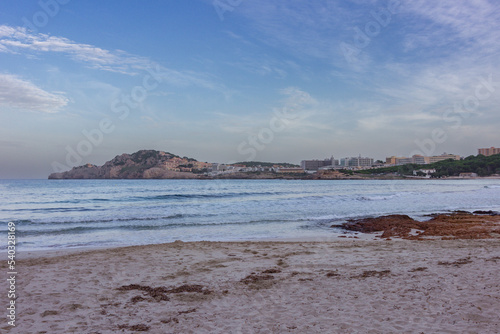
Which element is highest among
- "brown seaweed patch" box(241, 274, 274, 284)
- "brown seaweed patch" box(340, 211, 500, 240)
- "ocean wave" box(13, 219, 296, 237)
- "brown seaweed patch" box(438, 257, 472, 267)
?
"brown seaweed patch" box(438, 257, 472, 267)

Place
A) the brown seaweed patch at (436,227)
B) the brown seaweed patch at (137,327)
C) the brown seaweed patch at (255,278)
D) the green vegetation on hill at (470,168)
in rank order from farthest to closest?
the green vegetation on hill at (470,168), the brown seaweed patch at (436,227), the brown seaweed patch at (255,278), the brown seaweed patch at (137,327)

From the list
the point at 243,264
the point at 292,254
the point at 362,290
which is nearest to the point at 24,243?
the point at 243,264

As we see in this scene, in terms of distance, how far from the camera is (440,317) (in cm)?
516

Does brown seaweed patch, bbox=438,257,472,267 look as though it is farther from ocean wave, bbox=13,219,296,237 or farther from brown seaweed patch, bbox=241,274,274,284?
ocean wave, bbox=13,219,296,237

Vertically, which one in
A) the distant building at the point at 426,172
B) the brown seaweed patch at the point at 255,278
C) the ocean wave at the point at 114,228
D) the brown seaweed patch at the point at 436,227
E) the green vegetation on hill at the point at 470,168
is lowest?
the ocean wave at the point at 114,228

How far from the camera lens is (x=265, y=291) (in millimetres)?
6938

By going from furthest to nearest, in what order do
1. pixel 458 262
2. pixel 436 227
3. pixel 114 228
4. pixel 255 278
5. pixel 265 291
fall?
pixel 114 228 → pixel 436 227 → pixel 458 262 → pixel 255 278 → pixel 265 291

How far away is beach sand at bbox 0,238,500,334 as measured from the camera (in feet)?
17.0

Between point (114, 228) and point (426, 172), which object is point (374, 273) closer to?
point (114, 228)

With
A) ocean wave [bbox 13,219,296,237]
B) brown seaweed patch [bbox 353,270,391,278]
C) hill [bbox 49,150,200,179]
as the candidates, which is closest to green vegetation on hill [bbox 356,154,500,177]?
hill [bbox 49,150,200,179]

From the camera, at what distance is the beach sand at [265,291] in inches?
203

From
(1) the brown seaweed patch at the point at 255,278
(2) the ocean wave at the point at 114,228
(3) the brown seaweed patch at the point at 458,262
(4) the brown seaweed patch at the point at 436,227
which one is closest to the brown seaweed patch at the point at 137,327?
(1) the brown seaweed patch at the point at 255,278

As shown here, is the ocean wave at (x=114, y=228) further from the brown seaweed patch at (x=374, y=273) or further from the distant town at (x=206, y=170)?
the distant town at (x=206, y=170)

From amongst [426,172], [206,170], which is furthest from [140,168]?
[426,172]
